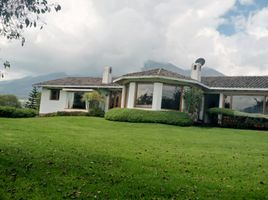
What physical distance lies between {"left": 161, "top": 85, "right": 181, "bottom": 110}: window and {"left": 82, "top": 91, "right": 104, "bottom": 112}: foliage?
27.2ft

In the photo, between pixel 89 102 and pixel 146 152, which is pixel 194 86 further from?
pixel 146 152

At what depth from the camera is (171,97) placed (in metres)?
29.6

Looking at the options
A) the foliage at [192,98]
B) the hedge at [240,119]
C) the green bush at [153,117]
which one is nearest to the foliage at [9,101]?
the green bush at [153,117]

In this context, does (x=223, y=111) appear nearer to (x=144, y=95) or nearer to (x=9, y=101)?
(x=144, y=95)

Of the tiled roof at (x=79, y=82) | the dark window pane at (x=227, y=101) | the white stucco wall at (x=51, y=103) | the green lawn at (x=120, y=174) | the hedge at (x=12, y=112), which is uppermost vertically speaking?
the tiled roof at (x=79, y=82)

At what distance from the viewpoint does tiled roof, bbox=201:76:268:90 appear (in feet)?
101

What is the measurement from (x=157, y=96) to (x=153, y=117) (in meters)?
2.31

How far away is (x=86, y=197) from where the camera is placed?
6.70 metres

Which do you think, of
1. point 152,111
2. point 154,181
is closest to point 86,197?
point 154,181

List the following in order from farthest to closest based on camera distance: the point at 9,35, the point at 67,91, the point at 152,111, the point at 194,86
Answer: the point at 67,91 → the point at 194,86 → the point at 152,111 → the point at 9,35

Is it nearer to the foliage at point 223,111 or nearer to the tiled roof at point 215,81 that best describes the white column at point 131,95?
the tiled roof at point 215,81

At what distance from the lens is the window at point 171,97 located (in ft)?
96.1

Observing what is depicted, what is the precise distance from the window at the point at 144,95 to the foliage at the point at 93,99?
6362 mm

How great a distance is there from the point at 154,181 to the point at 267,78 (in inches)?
1067
